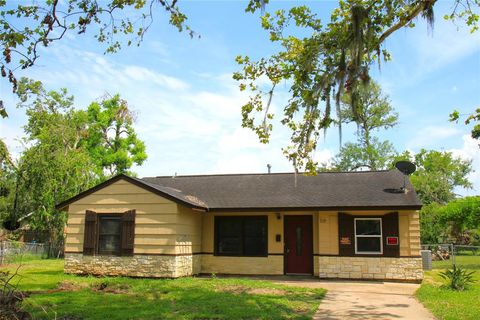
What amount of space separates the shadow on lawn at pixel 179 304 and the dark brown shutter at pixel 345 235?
4.00 m

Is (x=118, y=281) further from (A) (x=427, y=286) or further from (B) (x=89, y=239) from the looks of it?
(A) (x=427, y=286)

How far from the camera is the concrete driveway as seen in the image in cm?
907

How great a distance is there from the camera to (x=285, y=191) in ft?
57.9

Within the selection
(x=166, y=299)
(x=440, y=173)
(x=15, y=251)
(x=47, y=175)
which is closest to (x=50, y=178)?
(x=47, y=175)

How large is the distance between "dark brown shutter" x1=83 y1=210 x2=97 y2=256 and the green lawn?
10.7m

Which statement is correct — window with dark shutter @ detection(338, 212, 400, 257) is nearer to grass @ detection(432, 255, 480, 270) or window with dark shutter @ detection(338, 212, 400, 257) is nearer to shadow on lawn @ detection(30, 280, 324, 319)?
shadow on lawn @ detection(30, 280, 324, 319)

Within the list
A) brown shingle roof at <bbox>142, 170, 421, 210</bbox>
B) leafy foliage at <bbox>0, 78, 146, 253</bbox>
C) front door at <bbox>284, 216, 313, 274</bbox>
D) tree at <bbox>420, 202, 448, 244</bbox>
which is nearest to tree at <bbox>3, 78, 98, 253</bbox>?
leafy foliage at <bbox>0, 78, 146, 253</bbox>

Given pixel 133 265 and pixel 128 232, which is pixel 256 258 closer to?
pixel 133 265

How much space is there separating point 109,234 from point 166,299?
19.4 feet

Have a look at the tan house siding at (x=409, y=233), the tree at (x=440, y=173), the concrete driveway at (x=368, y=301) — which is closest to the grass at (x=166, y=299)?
the concrete driveway at (x=368, y=301)

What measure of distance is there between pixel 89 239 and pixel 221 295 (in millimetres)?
6663

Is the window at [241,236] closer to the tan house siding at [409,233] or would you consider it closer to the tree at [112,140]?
the tan house siding at [409,233]

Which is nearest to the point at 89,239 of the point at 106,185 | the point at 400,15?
the point at 106,185

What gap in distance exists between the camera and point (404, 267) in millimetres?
15055
